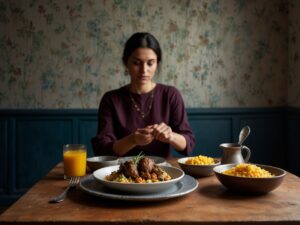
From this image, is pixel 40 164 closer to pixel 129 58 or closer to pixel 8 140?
pixel 8 140

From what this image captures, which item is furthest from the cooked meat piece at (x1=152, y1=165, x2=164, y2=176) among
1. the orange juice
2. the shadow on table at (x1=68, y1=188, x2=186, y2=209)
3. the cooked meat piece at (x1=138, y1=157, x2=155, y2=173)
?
the orange juice

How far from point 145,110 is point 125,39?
4.45 feet

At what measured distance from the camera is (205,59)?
10.8ft

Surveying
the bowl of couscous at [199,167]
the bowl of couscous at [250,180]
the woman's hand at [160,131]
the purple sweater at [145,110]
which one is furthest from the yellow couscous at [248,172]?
the purple sweater at [145,110]

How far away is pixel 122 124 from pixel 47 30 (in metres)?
1.66

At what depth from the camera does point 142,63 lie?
6.49 feet

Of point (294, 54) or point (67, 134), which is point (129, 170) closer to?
point (67, 134)

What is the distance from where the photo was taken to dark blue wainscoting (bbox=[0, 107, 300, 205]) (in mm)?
3256

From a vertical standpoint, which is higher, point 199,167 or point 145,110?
point 145,110

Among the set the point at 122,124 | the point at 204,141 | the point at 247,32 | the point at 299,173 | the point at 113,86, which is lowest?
the point at 299,173

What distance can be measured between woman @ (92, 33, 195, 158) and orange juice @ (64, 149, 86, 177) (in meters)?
0.46

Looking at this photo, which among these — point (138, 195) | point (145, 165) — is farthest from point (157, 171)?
point (138, 195)

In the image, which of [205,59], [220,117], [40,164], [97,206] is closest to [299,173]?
[220,117]

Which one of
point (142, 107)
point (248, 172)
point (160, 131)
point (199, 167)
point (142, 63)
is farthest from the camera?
point (142, 107)
